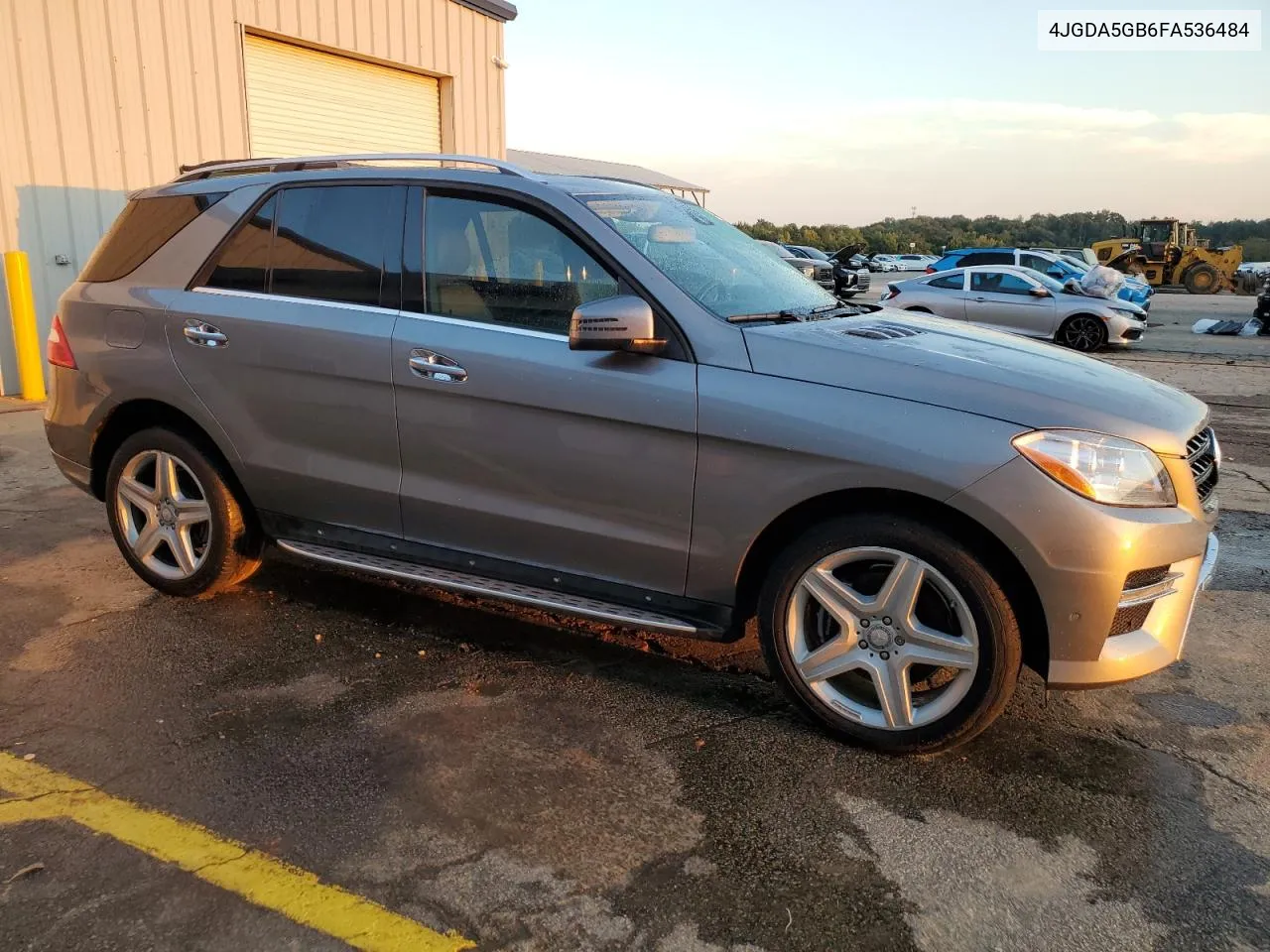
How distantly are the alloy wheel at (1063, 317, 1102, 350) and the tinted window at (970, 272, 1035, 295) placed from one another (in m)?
0.89

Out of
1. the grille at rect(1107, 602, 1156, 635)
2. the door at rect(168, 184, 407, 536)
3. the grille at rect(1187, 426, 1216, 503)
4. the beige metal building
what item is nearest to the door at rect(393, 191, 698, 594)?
the door at rect(168, 184, 407, 536)

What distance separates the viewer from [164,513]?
4.26 meters

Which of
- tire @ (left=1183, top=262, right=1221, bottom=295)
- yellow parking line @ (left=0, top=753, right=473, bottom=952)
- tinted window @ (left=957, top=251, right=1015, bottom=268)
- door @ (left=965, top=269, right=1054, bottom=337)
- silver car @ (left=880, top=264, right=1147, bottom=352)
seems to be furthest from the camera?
tire @ (left=1183, top=262, right=1221, bottom=295)

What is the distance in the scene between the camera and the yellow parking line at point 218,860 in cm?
226

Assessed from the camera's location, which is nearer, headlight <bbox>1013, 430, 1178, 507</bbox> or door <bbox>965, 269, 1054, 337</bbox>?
headlight <bbox>1013, 430, 1178, 507</bbox>

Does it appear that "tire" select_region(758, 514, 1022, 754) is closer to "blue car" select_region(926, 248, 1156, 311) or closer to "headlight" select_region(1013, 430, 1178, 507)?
"headlight" select_region(1013, 430, 1178, 507)

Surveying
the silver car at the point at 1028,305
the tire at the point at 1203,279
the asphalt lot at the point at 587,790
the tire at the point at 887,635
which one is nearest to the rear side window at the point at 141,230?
the asphalt lot at the point at 587,790

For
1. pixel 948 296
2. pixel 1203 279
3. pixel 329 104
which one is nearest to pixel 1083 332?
pixel 948 296

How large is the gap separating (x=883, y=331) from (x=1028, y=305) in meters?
13.9

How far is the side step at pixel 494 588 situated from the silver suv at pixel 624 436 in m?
0.01

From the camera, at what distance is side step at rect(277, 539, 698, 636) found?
10.7ft

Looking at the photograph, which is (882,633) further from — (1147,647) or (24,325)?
(24,325)

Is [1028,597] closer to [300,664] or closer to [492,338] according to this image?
[492,338]

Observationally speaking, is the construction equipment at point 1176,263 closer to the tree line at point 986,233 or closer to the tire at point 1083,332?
the tire at point 1083,332
